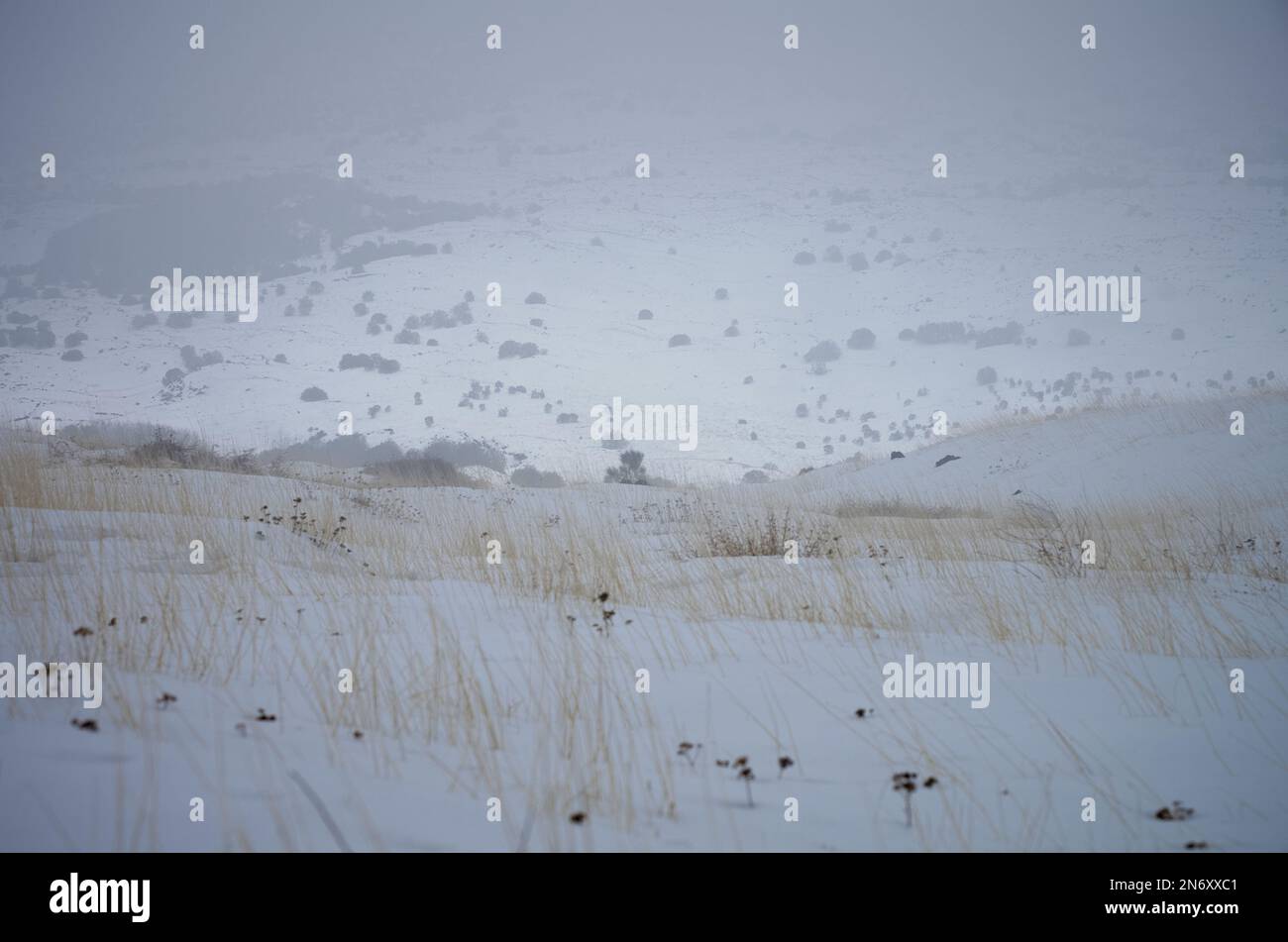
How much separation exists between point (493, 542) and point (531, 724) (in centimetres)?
484

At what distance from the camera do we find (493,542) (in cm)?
827

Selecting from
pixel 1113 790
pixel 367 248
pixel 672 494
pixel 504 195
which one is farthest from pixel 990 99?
pixel 1113 790
